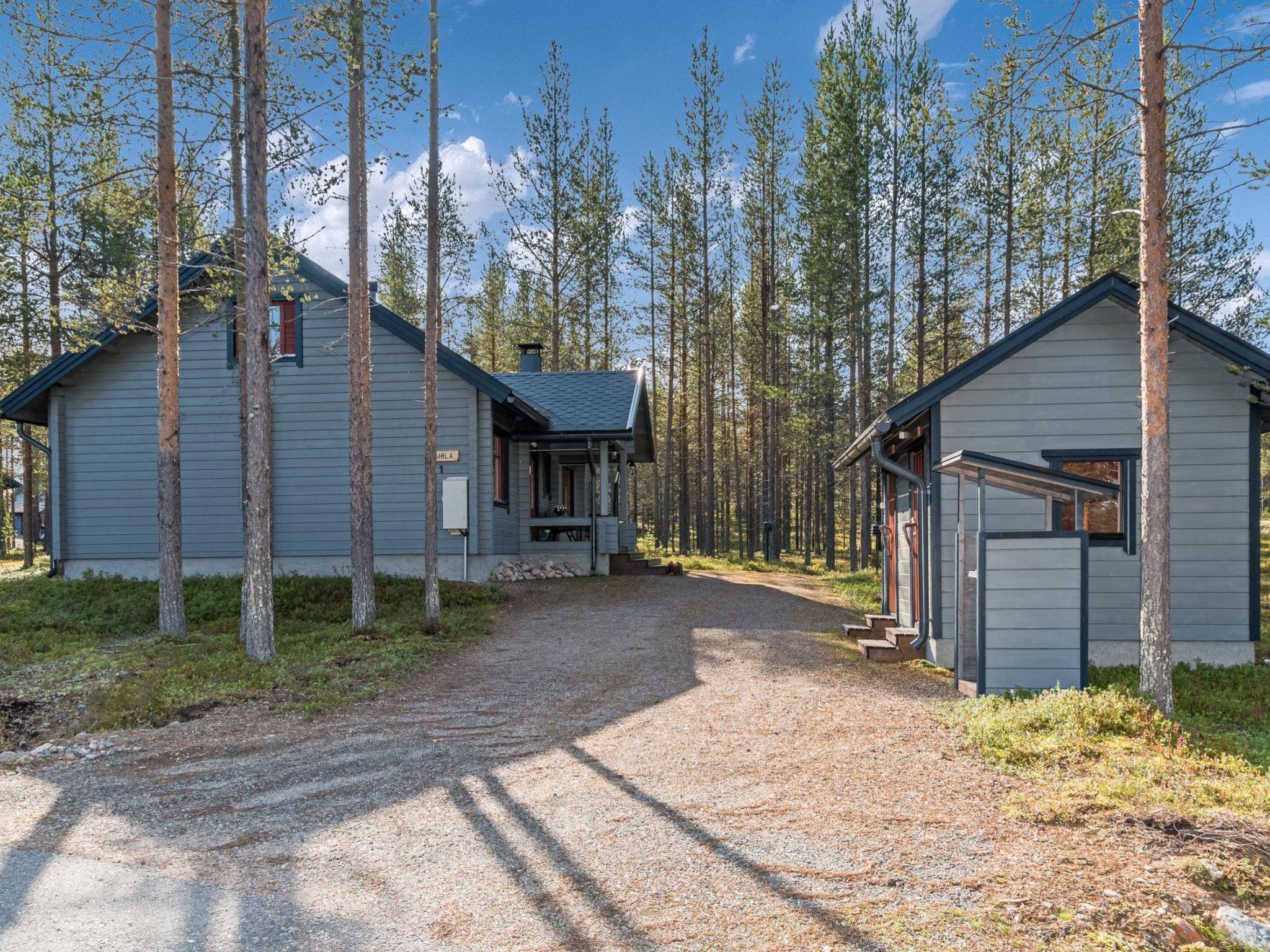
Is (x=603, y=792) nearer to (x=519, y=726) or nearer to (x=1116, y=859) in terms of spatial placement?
(x=519, y=726)

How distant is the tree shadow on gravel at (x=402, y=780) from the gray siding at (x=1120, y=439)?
3.24 m

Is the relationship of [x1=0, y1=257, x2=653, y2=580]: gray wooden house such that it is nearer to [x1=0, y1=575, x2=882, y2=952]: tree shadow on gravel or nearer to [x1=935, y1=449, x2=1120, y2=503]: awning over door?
[x1=0, y1=575, x2=882, y2=952]: tree shadow on gravel

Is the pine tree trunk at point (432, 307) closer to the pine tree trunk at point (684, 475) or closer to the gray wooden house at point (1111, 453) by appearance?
the gray wooden house at point (1111, 453)

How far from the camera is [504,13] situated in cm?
1505

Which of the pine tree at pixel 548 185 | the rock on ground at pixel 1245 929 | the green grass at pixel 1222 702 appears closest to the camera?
the rock on ground at pixel 1245 929

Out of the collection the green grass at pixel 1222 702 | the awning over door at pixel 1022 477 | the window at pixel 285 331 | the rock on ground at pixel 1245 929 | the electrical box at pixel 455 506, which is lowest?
the green grass at pixel 1222 702

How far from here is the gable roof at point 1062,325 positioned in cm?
926

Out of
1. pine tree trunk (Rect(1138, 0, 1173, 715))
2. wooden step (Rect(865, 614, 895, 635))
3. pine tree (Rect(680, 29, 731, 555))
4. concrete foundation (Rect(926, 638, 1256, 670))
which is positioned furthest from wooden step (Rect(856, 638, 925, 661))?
pine tree (Rect(680, 29, 731, 555))

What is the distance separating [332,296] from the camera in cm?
1556

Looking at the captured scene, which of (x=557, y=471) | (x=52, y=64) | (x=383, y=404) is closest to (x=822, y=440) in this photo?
(x=557, y=471)

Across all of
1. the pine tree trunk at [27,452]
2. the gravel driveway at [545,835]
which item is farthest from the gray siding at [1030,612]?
the pine tree trunk at [27,452]

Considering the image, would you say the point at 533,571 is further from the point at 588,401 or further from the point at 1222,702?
the point at 1222,702

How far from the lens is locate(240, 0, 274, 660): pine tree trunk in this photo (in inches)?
366

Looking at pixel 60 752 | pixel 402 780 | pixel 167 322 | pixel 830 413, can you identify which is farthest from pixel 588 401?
pixel 402 780
